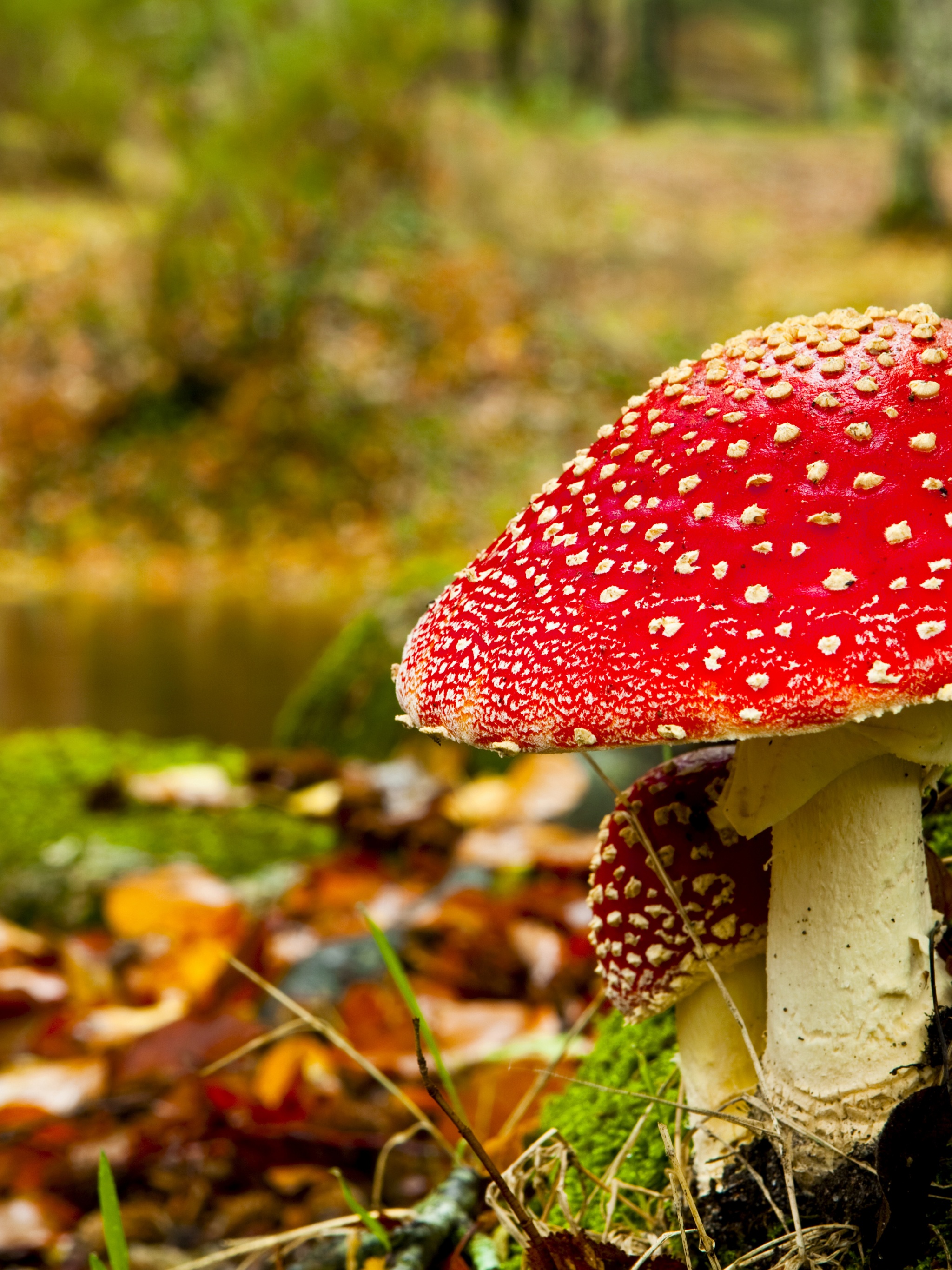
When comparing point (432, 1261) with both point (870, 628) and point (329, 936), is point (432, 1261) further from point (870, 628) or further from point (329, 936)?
point (329, 936)

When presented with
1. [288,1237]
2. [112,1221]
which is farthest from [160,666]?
[112,1221]

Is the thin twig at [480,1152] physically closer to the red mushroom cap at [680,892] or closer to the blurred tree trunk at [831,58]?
the red mushroom cap at [680,892]

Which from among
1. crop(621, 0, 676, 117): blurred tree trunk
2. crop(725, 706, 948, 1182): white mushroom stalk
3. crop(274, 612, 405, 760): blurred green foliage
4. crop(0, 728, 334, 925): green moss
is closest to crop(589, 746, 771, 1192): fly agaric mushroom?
crop(725, 706, 948, 1182): white mushroom stalk

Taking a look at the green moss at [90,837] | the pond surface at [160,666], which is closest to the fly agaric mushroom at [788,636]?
the green moss at [90,837]

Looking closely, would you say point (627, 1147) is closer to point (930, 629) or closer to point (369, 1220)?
point (369, 1220)

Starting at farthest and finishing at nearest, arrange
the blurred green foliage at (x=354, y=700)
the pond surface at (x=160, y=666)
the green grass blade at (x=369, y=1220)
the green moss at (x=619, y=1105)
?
1. the pond surface at (x=160, y=666)
2. the blurred green foliage at (x=354, y=700)
3. the green moss at (x=619, y=1105)
4. the green grass blade at (x=369, y=1220)

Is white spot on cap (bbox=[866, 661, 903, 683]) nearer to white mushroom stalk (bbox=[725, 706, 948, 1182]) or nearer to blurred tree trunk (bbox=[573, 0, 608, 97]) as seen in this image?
white mushroom stalk (bbox=[725, 706, 948, 1182])
